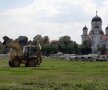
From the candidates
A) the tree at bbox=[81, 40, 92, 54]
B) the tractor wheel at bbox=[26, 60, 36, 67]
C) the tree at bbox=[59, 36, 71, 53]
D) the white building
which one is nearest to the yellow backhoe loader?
the tractor wheel at bbox=[26, 60, 36, 67]

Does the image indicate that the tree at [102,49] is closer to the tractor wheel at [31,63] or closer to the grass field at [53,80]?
the tractor wheel at [31,63]

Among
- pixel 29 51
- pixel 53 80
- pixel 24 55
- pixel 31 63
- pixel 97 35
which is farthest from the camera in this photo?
pixel 97 35

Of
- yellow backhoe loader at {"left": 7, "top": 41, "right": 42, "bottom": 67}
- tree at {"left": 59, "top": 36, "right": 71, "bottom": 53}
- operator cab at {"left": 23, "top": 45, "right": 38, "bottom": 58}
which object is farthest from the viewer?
tree at {"left": 59, "top": 36, "right": 71, "bottom": 53}

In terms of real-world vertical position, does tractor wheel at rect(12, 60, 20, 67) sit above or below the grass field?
above

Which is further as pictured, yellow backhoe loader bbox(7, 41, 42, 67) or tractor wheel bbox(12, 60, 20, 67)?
yellow backhoe loader bbox(7, 41, 42, 67)

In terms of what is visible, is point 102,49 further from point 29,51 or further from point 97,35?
point 29,51

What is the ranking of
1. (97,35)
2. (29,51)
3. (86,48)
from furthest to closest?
(97,35)
(86,48)
(29,51)

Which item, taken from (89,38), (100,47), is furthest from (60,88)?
(89,38)

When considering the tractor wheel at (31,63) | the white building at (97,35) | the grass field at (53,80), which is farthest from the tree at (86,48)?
the grass field at (53,80)

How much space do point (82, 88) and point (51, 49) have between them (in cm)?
14592

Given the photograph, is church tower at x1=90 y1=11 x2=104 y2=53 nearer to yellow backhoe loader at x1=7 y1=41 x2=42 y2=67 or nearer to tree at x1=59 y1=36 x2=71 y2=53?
tree at x1=59 y1=36 x2=71 y2=53

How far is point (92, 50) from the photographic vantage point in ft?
579

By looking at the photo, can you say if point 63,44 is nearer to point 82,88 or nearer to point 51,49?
point 51,49

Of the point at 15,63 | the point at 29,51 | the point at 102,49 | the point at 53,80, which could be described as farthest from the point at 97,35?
the point at 53,80
